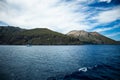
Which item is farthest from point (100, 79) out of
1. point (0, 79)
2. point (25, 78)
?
point (0, 79)

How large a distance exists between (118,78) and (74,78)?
34.5 ft

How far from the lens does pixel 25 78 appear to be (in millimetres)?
25453

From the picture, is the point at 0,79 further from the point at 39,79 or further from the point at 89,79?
the point at 89,79

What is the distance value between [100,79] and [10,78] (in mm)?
21416

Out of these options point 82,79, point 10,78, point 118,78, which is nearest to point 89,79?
point 82,79

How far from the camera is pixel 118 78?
25.2 m

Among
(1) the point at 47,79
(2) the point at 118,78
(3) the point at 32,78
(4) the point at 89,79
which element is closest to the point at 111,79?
(2) the point at 118,78

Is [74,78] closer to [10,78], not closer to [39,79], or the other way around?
[39,79]

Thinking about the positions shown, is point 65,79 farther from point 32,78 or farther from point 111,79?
point 111,79

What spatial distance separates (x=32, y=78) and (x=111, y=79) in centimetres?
1887

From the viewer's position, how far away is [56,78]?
2544 centimetres

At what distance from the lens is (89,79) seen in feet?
82.0

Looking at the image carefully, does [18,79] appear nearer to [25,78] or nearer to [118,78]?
[25,78]

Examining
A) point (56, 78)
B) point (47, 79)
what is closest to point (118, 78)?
point (56, 78)
